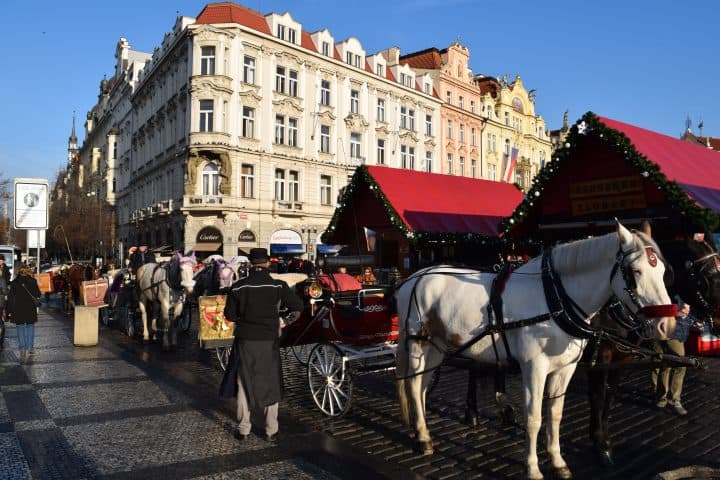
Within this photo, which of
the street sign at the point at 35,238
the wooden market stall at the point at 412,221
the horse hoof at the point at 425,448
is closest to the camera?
the horse hoof at the point at 425,448

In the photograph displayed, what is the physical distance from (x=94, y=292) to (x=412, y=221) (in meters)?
9.43

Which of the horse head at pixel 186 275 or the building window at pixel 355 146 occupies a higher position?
the building window at pixel 355 146

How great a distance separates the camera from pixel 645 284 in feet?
13.4

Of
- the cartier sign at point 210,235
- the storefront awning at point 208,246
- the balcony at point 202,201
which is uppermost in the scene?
the balcony at point 202,201

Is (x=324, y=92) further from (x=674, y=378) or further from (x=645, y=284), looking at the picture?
(x=645, y=284)

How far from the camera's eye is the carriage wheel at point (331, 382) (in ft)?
21.7

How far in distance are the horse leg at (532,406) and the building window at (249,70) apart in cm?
3239

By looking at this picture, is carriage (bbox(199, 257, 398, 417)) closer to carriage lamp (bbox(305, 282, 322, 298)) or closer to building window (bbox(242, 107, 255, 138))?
carriage lamp (bbox(305, 282, 322, 298))

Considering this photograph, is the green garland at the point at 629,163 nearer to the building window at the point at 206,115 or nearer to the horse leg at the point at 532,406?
the horse leg at the point at 532,406

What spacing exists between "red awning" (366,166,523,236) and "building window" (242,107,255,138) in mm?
19438

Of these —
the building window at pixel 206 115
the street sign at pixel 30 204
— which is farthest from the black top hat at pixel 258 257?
the building window at pixel 206 115

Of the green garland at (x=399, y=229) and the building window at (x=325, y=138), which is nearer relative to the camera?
the green garland at (x=399, y=229)

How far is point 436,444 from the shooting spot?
18.9 ft

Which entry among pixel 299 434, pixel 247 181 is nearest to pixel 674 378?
pixel 299 434
